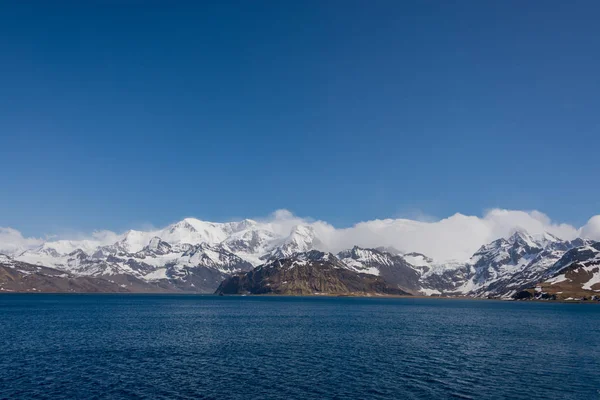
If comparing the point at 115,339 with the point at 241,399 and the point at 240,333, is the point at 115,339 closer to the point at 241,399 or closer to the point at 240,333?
the point at 240,333

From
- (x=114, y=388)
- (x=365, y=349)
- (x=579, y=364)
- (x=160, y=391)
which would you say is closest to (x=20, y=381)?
(x=114, y=388)

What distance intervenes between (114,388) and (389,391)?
130ft

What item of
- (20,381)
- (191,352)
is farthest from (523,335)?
(20,381)

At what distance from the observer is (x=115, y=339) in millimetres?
118812

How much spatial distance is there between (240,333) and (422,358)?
61543 mm

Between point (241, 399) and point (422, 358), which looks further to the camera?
point (422, 358)

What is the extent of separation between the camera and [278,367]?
270ft

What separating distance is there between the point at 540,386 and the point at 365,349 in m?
42.4

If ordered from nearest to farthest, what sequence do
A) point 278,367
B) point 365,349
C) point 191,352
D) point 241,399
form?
point 241,399
point 278,367
point 191,352
point 365,349

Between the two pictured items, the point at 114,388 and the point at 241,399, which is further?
the point at 114,388

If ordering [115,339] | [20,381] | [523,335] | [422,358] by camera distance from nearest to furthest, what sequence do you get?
1. [20,381]
2. [422,358]
3. [115,339]
4. [523,335]

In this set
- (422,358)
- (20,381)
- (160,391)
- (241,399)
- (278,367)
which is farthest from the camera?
(422,358)

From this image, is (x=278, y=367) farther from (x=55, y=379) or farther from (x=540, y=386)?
(x=540, y=386)

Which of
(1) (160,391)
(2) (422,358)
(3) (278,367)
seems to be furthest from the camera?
(2) (422,358)
